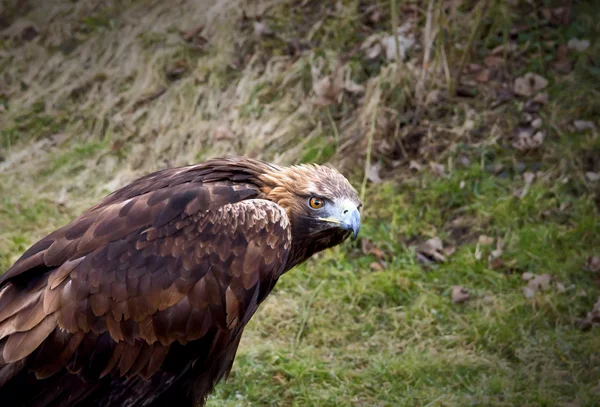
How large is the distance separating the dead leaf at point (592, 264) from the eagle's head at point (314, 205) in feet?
8.27

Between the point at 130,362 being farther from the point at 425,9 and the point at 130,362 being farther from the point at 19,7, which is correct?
the point at 19,7

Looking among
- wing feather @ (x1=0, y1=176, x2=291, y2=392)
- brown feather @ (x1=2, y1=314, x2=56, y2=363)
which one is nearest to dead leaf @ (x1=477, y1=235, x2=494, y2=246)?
wing feather @ (x1=0, y1=176, x2=291, y2=392)

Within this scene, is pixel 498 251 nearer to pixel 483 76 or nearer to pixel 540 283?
pixel 540 283

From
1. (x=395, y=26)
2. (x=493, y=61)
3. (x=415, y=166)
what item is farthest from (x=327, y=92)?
(x=493, y=61)

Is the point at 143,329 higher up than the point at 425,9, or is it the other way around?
the point at 143,329

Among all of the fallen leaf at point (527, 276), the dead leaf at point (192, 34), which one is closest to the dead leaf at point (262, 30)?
the dead leaf at point (192, 34)

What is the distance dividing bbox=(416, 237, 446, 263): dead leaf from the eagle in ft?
8.40

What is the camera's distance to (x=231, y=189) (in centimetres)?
477

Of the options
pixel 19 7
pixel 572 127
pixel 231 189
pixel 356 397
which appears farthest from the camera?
pixel 19 7

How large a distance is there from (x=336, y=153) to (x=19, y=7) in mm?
5008

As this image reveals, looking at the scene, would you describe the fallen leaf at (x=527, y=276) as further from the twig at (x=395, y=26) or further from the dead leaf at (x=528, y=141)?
the twig at (x=395, y=26)

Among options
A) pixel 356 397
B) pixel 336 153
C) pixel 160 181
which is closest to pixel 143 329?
pixel 160 181

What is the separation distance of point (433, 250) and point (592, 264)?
4.11ft

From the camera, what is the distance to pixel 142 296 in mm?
4398
